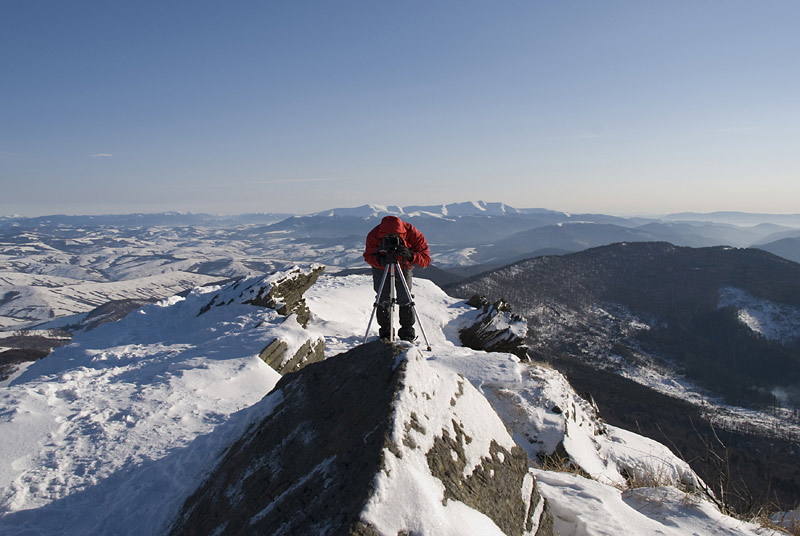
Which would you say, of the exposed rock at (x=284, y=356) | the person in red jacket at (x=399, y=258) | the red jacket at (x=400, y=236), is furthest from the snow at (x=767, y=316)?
the person in red jacket at (x=399, y=258)

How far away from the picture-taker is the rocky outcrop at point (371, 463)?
2.97 metres

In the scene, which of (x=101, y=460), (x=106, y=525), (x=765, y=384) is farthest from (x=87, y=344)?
(x=765, y=384)

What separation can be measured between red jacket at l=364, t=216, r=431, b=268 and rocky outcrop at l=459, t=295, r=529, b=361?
52.8ft

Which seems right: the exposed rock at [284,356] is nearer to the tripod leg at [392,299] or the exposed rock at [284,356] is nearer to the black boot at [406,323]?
the black boot at [406,323]

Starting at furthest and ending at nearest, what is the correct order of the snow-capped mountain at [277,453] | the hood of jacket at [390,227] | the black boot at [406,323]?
the black boot at [406,323] < the hood of jacket at [390,227] < the snow-capped mountain at [277,453]

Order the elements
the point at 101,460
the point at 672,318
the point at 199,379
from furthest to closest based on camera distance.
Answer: the point at 672,318 → the point at 199,379 → the point at 101,460

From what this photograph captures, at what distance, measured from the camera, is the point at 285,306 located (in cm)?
1889

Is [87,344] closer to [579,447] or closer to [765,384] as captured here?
[579,447]

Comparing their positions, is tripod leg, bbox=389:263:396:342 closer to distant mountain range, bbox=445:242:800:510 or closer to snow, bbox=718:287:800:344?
distant mountain range, bbox=445:242:800:510

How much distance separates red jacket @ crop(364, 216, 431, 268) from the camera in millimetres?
8578

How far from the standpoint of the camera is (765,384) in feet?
477

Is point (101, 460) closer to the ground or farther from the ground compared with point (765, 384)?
farther from the ground

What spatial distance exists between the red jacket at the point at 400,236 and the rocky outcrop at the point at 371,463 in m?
3.72

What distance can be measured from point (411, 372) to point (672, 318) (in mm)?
226201
